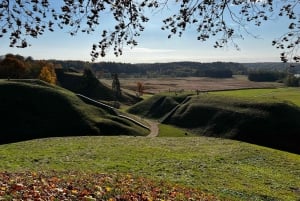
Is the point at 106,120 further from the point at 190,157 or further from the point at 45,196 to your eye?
the point at 45,196

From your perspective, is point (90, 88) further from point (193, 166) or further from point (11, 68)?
point (193, 166)

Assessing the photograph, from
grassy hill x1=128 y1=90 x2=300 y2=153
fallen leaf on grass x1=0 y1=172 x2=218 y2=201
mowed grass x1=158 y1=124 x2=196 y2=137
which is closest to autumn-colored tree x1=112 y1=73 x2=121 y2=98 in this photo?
grassy hill x1=128 y1=90 x2=300 y2=153

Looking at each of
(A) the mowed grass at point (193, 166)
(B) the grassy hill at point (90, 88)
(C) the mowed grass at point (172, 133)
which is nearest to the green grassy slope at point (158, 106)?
(C) the mowed grass at point (172, 133)

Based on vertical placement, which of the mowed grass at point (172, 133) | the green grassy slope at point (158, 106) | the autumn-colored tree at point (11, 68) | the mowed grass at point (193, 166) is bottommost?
the mowed grass at point (172, 133)

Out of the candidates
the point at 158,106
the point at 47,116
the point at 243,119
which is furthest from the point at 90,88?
the point at 243,119

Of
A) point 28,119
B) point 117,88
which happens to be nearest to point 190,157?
point 28,119

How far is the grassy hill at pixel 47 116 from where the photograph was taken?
72.8 metres

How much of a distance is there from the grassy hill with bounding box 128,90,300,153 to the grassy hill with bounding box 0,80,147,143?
60.0ft

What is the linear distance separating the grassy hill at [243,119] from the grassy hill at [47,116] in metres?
18.3

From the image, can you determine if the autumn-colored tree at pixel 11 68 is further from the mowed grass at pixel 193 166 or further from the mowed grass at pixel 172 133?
the mowed grass at pixel 193 166

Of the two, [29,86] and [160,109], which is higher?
[29,86]

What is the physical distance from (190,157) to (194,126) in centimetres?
5603

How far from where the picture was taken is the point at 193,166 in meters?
34.1

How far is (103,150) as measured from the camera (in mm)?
42156
